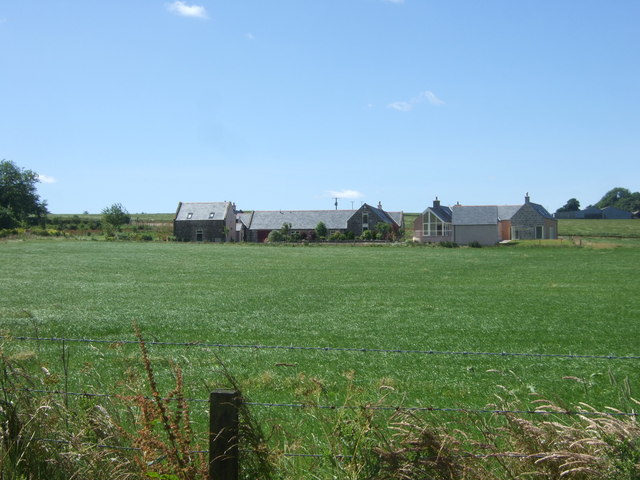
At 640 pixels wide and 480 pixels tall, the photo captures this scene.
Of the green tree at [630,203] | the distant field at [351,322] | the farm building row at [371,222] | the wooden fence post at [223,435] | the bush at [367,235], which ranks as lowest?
the distant field at [351,322]

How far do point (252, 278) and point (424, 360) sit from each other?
21.5 meters

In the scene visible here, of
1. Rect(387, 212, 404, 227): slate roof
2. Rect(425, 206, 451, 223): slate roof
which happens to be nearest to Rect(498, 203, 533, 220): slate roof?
Rect(425, 206, 451, 223): slate roof

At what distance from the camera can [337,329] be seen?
54.0 ft

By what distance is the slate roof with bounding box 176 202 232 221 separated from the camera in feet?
328

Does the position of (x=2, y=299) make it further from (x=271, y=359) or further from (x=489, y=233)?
(x=489, y=233)

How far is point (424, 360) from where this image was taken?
40.8ft

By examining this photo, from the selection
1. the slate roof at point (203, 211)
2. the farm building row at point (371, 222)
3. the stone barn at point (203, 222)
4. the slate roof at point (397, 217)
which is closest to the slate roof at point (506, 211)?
the farm building row at point (371, 222)

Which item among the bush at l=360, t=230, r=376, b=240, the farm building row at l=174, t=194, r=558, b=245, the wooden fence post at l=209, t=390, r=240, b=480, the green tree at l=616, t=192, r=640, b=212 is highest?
the green tree at l=616, t=192, r=640, b=212

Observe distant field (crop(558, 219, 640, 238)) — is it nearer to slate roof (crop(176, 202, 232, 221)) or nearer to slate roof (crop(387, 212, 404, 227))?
slate roof (crop(387, 212, 404, 227))

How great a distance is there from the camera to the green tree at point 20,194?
115312 mm

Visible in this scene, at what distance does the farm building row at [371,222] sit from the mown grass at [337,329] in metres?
50.5

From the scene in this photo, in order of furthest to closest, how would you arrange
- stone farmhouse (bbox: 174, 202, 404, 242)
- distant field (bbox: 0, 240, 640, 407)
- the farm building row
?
stone farmhouse (bbox: 174, 202, 404, 242), the farm building row, distant field (bbox: 0, 240, 640, 407)

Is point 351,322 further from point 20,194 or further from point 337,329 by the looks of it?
point 20,194

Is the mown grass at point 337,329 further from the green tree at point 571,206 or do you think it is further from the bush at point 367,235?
the green tree at point 571,206
